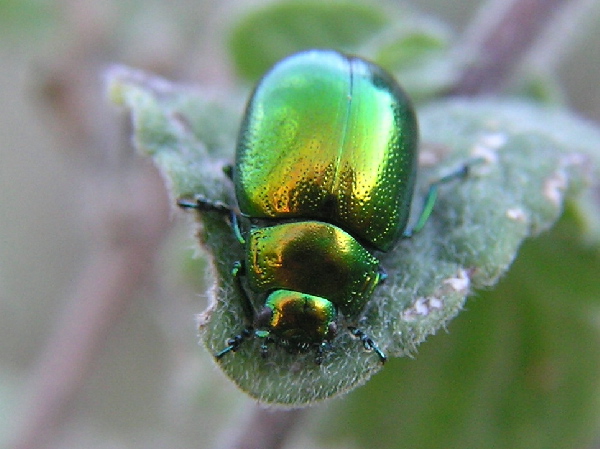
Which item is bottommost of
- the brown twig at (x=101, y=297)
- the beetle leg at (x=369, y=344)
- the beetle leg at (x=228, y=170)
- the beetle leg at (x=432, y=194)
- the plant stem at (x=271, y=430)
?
the brown twig at (x=101, y=297)

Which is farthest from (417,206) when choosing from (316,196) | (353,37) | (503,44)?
(353,37)

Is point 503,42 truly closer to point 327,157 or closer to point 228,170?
point 327,157

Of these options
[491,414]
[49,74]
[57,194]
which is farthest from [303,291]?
[57,194]

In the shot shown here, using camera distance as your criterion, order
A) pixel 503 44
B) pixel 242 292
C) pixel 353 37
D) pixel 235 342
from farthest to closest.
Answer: pixel 353 37 → pixel 503 44 → pixel 242 292 → pixel 235 342

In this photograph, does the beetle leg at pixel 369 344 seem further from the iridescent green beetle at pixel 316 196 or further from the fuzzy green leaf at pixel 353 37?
the fuzzy green leaf at pixel 353 37

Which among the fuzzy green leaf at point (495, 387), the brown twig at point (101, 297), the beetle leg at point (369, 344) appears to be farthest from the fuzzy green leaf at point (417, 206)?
the brown twig at point (101, 297)

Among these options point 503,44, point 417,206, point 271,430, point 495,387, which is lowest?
point 495,387

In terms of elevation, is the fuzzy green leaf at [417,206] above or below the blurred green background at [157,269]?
above
